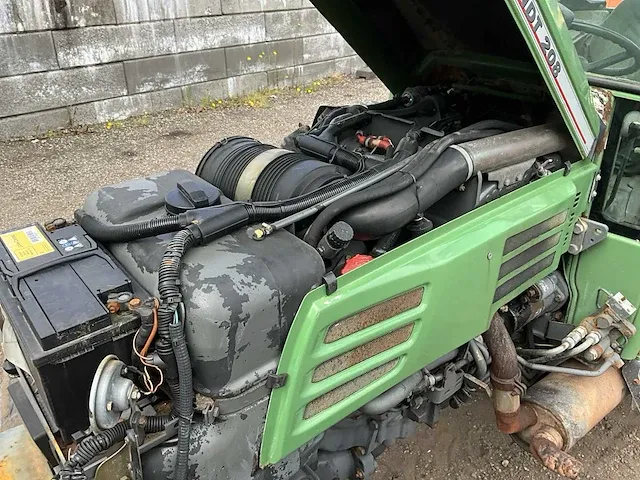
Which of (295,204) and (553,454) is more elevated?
(295,204)

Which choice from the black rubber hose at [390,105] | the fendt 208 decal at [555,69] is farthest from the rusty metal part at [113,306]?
the black rubber hose at [390,105]

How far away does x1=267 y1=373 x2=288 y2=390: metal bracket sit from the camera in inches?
56.7

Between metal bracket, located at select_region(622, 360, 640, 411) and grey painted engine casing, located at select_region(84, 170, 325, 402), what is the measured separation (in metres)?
1.68

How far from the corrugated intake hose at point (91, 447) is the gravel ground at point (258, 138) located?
1396 millimetres

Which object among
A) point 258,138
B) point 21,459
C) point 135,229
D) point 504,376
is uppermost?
point 135,229

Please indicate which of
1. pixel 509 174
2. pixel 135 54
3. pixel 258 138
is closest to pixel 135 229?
pixel 509 174

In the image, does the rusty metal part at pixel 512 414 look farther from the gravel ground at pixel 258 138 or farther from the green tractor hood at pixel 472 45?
the green tractor hood at pixel 472 45

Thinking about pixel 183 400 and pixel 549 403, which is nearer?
pixel 183 400

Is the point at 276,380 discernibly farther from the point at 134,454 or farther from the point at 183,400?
the point at 134,454

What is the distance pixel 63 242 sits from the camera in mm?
1618

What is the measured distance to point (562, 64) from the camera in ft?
6.17

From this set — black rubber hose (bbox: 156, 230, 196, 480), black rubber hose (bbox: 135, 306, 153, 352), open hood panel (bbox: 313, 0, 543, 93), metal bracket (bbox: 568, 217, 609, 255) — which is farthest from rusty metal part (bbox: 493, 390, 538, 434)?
black rubber hose (bbox: 135, 306, 153, 352)

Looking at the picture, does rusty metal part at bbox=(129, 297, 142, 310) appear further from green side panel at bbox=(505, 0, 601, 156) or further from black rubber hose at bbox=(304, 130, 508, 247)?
green side panel at bbox=(505, 0, 601, 156)

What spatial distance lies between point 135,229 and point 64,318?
0.32 metres
